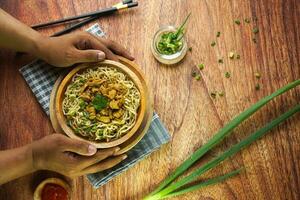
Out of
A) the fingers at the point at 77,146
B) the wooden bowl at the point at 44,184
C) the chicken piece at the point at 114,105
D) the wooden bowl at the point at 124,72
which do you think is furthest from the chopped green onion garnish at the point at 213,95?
the wooden bowl at the point at 44,184

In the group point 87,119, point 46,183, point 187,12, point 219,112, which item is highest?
point 187,12

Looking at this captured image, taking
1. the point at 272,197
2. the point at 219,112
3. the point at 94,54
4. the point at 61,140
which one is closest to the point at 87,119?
the point at 61,140

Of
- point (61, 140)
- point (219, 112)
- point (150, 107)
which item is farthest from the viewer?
point (219, 112)

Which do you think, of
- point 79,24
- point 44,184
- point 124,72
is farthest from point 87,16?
point 44,184

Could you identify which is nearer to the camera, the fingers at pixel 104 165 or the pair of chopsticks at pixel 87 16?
the fingers at pixel 104 165

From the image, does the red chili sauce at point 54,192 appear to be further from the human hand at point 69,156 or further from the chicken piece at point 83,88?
the chicken piece at point 83,88

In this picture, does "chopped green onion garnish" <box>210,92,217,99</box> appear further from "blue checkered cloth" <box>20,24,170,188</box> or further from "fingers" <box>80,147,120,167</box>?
"fingers" <box>80,147,120,167</box>

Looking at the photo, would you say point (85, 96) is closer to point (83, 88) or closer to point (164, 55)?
point (83, 88)

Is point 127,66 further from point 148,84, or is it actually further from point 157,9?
point 157,9
